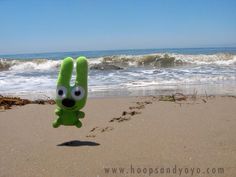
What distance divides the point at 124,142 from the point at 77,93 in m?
0.72

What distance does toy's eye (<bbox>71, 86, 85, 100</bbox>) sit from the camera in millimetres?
3791

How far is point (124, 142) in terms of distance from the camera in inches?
140

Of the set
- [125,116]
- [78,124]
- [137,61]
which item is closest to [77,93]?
[78,124]

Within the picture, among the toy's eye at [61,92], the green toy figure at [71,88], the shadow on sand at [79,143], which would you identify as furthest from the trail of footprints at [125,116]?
the toy's eye at [61,92]

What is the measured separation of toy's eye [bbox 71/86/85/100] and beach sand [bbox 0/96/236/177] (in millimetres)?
→ 434

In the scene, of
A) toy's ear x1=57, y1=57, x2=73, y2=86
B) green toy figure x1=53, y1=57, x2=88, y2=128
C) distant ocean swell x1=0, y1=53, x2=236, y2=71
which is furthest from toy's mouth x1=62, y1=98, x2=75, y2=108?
distant ocean swell x1=0, y1=53, x2=236, y2=71

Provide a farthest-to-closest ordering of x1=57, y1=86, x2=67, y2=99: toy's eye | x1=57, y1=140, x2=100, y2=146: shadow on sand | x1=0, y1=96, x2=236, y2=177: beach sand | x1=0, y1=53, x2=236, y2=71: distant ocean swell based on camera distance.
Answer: x1=0, y1=53, x2=236, y2=71: distant ocean swell, x1=57, y1=86, x2=67, y2=99: toy's eye, x1=57, y1=140, x2=100, y2=146: shadow on sand, x1=0, y1=96, x2=236, y2=177: beach sand

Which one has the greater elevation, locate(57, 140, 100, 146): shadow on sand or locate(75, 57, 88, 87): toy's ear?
locate(75, 57, 88, 87): toy's ear

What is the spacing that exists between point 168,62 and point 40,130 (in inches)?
711

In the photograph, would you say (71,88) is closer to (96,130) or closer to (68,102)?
(68,102)

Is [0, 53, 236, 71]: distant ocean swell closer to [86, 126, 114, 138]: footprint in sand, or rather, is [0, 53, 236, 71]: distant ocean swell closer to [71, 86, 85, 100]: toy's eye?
[86, 126, 114, 138]: footprint in sand

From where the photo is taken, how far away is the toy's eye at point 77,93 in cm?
379

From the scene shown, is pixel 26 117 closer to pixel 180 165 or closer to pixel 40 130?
pixel 40 130

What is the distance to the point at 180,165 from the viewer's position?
9.29ft
